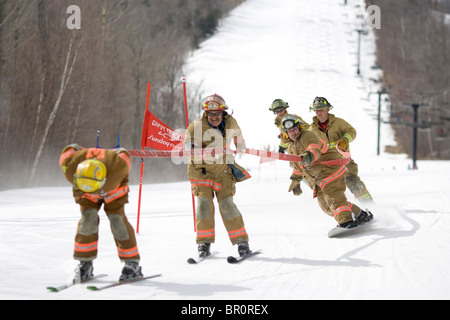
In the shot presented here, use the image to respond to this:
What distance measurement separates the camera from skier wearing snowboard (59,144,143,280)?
5145 mm

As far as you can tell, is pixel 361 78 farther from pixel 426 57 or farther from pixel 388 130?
pixel 388 130

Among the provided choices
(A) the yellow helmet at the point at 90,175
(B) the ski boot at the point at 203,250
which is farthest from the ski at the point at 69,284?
(B) the ski boot at the point at 203,250

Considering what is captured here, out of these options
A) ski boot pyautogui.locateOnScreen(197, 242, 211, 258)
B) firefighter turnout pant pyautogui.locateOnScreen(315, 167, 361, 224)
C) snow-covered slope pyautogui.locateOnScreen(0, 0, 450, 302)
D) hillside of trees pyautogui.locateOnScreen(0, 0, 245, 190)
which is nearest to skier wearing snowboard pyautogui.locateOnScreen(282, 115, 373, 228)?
firefighter turnout pant pyautogui.locateOnScreen(315, 167, 361, 224)

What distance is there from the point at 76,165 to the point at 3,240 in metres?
3.33

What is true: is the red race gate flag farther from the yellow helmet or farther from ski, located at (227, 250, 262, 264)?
the yellow helmet

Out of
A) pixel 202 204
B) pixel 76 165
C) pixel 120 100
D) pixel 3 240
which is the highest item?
pixel 120 100

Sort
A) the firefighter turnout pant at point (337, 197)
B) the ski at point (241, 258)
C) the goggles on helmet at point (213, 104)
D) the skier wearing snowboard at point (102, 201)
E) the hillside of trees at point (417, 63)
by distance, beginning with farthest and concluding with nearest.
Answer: the hillside of trees at point (417, 63) < the firefighter turnout pant at point (337, 197) < the goggles on helmet at point (213, 104) < the ski at point (241, 258) < the skier wearing snowboard at point (102, 201)

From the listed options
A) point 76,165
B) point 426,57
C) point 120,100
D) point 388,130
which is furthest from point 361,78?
point 76,165

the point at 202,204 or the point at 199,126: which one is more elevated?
the point at 199,126

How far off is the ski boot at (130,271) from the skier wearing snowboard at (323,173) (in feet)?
9.37

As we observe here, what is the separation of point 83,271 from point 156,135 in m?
3.95

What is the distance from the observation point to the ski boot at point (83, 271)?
5285 millimetres

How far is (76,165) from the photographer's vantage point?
5176mm

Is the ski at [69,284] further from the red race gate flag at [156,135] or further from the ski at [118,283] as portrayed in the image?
the red race gate flag at [156,135]
